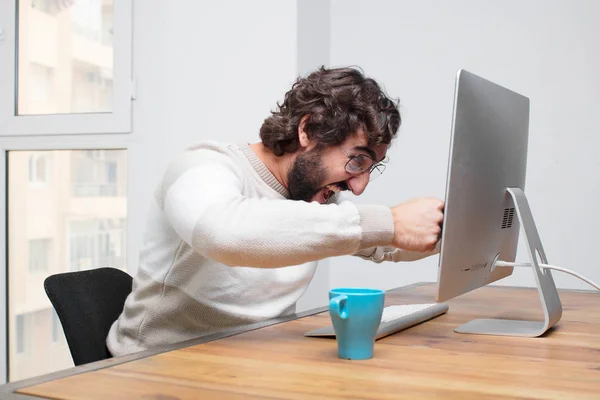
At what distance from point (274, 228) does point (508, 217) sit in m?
0.45

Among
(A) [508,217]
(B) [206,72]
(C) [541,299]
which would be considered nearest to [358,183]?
(A) [508,217]

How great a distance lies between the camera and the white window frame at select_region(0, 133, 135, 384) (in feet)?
9.12

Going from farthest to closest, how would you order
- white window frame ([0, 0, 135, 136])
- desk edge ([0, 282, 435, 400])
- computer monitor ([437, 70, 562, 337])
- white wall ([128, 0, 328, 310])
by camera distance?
white window frame ([0, 0, 135, 136]) → white wall ([128, 0, 328, 310]) → computer monitor ([437, 70, 562, 337]) → desk edge ([0, 282, 435, 400])

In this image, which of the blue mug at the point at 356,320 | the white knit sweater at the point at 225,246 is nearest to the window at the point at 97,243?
the white knit sweater at the point at 225,246

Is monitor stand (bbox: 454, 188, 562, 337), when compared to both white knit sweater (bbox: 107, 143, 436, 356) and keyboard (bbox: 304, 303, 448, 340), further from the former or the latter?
white knit sweater (bbox: 107, 143, 436, 356)

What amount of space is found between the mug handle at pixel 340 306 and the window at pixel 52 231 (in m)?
2.03

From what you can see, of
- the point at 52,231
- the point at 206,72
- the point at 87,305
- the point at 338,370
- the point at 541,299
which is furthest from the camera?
the point at 52,231

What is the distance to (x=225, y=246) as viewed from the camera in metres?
1.13

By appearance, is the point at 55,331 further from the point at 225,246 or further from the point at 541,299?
the point at 541,299

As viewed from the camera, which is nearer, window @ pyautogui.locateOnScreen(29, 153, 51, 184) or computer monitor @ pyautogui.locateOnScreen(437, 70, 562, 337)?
computer monitor @ pyautogui.locateOnScreen(437, 70, 562, 337)

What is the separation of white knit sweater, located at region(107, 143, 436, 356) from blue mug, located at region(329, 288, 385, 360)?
0.53 feet

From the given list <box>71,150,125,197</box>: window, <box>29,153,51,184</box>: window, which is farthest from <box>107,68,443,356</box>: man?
<box>29,153,51,184</box>: window

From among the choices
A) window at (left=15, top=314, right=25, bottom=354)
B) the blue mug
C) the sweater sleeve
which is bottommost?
window at (left=15, top=314, right=25, bottom=354)

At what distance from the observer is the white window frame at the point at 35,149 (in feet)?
9.12
